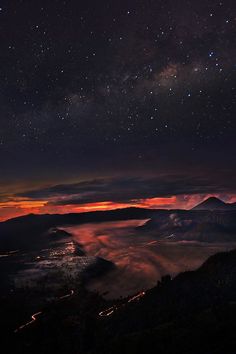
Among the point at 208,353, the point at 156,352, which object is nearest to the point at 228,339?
the point at 208,353

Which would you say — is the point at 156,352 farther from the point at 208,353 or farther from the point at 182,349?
the point at 208,353

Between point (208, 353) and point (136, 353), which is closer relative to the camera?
point (208, 353)

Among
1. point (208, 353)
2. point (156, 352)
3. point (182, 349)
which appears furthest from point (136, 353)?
point (208, 353)

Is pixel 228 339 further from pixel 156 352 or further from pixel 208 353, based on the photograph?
pixel 156 352

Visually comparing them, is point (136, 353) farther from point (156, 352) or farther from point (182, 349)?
point (182, 349)

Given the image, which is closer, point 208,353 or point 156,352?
point 208,353

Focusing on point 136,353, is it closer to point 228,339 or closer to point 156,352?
point 156,352
